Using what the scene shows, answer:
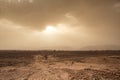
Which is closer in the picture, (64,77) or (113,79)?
(113,79)

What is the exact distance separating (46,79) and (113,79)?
23.4 ft

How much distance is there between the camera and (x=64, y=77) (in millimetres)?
17719

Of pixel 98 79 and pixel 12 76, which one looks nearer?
pixel 98 79

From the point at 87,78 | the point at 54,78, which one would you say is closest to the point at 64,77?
the point at 54,78

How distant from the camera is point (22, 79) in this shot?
17.2 meters

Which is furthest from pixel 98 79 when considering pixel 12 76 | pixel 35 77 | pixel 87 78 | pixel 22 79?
pixel 12 76

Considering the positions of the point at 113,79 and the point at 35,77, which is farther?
the point at 35,77

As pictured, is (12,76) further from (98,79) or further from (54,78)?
(98,79)

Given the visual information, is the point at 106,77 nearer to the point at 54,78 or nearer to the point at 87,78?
the point at 87,78

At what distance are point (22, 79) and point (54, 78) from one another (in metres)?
Answer: 3.50

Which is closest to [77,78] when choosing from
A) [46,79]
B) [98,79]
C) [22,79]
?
[98,79]

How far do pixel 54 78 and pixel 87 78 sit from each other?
11.9 feet

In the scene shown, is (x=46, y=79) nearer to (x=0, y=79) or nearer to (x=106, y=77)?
(x=0, y=79)

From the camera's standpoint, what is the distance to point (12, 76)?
60.7 feet
